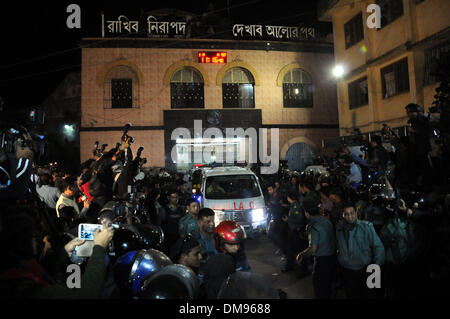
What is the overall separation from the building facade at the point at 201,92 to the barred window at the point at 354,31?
351 cm

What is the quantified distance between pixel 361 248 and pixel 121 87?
1870 cm

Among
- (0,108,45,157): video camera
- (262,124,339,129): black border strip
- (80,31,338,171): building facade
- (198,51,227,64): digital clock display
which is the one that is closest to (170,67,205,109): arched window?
(80,31,338,171): building facade

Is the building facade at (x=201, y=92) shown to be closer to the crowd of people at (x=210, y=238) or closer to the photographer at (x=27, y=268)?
the crowd of people at (x=210, y=238)

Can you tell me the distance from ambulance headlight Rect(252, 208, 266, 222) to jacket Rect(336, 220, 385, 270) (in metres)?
4.77

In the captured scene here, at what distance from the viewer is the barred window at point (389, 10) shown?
14.0 meters

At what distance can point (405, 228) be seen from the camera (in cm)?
427

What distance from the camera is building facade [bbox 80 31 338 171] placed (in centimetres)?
1925

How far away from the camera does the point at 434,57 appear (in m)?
12.6

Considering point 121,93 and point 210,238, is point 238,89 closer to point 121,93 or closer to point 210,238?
point 121,93

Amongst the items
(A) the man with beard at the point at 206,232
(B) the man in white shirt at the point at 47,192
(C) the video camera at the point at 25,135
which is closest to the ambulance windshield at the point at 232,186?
(B) the man in white shirt at the point at 47,192

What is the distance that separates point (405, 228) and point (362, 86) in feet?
48.6

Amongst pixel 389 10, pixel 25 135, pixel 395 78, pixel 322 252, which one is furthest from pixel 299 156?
pixel 25 135

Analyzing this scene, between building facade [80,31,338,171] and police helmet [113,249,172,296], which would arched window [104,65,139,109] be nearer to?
building facade [80,31,338,171]
